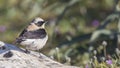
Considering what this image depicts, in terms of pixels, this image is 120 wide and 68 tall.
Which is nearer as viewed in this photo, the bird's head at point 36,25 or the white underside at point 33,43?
the white underside at point 33,43

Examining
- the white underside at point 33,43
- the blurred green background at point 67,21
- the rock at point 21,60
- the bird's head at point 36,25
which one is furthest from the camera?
the blurred green background at point 67,21

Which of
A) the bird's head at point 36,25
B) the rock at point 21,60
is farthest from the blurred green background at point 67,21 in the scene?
the rock at point 21,60

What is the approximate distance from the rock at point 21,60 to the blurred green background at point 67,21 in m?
2.26

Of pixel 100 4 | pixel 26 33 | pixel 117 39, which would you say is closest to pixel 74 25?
pixel 100 4

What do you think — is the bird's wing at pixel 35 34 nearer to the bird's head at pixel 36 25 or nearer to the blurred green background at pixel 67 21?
the bird's head at pixel 36 25

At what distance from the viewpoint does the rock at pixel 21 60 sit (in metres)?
6.21

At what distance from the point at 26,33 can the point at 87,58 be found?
2406 mm

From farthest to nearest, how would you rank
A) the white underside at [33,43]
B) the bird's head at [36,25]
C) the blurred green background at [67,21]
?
the blurred green background at [67,21] → the bird's head at [36,25] → the white underside at [33,43]

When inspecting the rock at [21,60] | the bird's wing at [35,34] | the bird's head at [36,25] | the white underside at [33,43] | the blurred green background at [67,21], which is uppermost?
the blurred green background at [67,21]

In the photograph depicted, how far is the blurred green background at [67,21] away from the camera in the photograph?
30.7 feet

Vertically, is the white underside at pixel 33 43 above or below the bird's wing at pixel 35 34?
below

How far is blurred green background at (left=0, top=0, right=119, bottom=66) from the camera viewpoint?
936cm

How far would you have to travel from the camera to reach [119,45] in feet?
29.6

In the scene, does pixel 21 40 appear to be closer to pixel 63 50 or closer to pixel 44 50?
pixel 63 50
